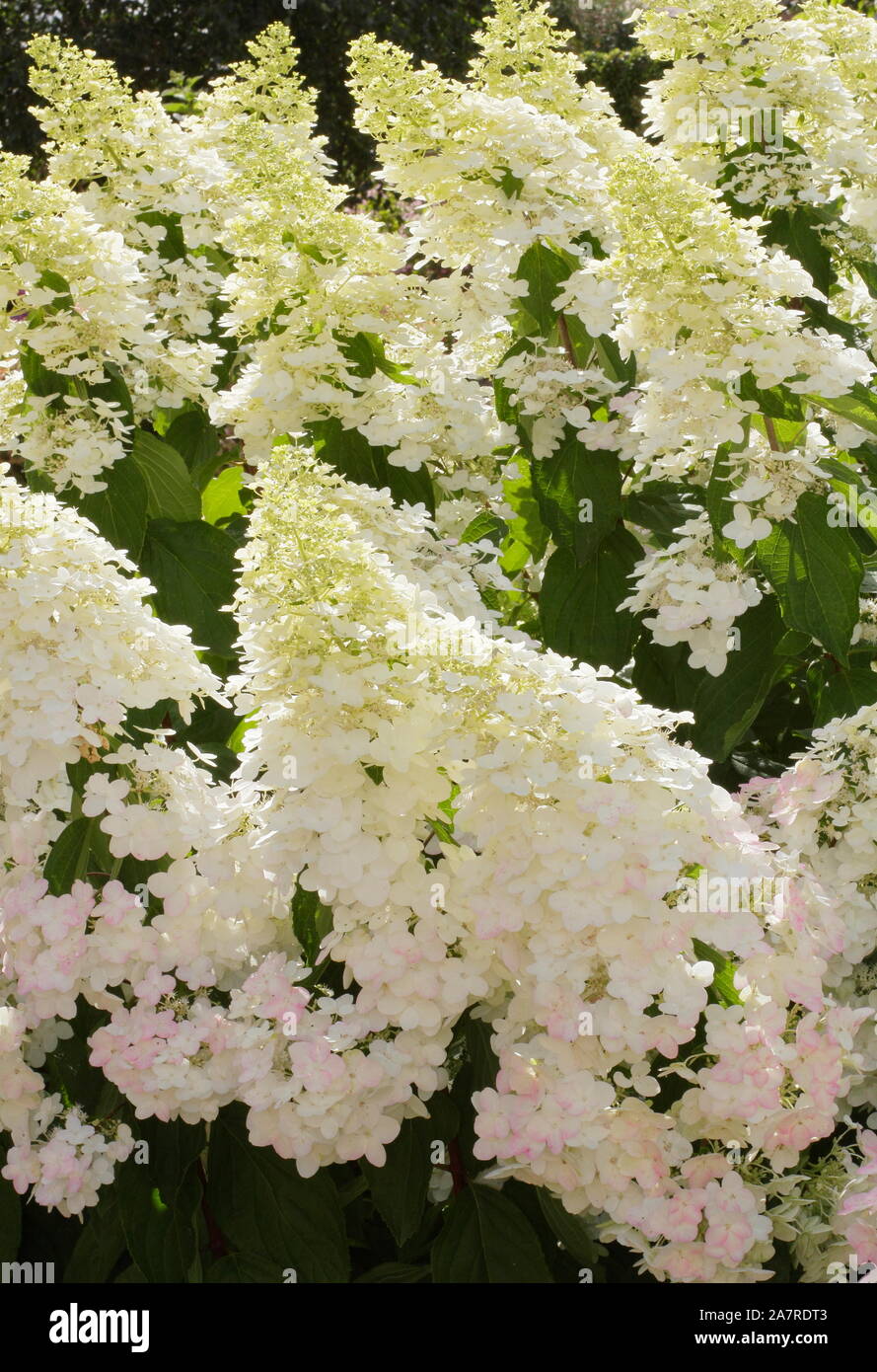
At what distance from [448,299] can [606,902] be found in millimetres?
1426

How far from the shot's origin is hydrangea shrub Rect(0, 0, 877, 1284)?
1.69m

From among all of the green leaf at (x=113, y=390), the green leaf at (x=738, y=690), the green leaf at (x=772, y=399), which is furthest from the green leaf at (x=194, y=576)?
the green leaf at (x=772, y=399)

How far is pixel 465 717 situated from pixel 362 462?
41.4 inches

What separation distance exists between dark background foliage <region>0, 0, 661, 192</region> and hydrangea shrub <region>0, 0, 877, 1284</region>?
341 inches

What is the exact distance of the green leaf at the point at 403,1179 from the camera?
179 centimetres

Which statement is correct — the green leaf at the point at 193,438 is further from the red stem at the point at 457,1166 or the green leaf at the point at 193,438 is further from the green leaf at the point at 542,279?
the red stem at the point at 457,1166

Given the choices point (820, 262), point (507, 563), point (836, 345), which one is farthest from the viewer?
point (507, 563)

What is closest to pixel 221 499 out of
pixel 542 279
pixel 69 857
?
pixel 542 279

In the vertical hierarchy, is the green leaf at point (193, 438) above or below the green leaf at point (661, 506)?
above

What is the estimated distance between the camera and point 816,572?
219 centimetres

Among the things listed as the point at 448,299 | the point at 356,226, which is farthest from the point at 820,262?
the point at 356,226

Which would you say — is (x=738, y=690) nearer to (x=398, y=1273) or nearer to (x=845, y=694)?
(x=845, y=694)

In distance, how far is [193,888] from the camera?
1849 millimetres

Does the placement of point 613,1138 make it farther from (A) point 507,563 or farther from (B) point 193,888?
(A) point 507,563
